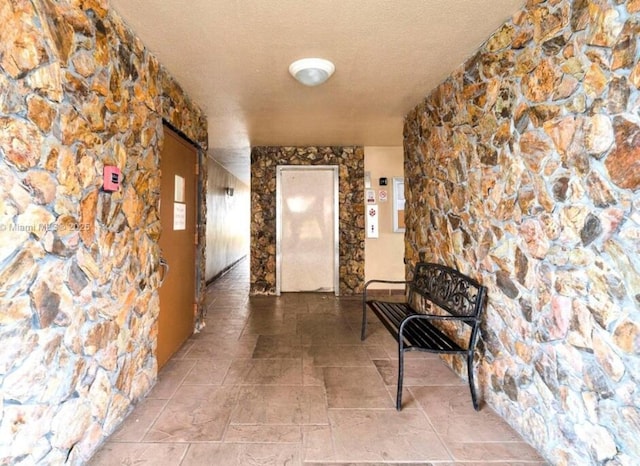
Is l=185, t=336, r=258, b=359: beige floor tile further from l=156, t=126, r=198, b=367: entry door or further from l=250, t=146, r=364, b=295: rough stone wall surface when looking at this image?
l=250, t=146, r=364, b=295: rough stone wall surface

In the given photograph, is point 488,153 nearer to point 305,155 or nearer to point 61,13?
point 61,13

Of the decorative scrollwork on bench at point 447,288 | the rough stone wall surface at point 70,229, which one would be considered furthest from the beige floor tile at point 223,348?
the decorative scrollwork on bench at point 447,288

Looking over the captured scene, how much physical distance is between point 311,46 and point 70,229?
5.54ft

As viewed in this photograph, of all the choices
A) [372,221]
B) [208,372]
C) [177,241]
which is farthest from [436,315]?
[372,221]

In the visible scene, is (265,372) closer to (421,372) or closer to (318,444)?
(318,444)

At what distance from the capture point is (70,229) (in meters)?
1.34

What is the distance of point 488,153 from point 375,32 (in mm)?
1008

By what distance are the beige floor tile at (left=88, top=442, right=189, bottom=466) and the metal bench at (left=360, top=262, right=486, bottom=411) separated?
1246 mm

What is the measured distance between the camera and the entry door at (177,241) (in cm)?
238

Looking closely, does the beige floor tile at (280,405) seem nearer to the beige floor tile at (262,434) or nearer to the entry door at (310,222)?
the beige floor tile at (262,434)

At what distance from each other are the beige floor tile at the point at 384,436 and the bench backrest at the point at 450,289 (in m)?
0.71

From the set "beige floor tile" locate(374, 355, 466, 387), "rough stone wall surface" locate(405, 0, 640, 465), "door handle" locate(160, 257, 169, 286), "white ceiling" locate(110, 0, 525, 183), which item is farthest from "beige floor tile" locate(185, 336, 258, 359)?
"white ceiling" locate(110, 0, 525, 183)

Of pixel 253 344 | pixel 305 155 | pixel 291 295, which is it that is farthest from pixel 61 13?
pixel 291 295

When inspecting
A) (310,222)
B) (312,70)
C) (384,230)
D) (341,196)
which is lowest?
(384,230)
